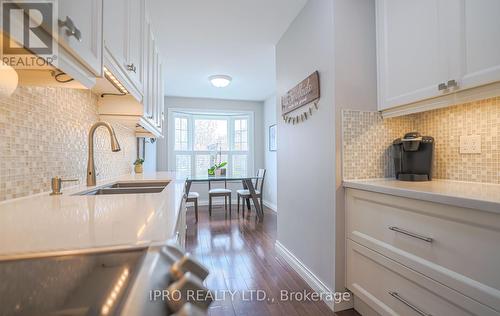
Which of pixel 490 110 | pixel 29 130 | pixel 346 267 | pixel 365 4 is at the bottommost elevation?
pixel 346 267

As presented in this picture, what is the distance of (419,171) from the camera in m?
1.52

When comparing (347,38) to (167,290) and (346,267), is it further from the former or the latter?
(167,290)

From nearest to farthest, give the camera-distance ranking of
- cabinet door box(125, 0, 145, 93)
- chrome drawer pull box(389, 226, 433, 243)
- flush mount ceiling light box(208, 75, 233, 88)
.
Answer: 1. chrome drawer pull box(389, 226, 433, 243)
2. cabinet door box(125, 0, 145, 93)
3. flush mount ceiling light box(208, 75, 233, 88)

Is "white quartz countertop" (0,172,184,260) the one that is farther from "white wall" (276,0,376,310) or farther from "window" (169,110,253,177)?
"window" (169,110,253,177)

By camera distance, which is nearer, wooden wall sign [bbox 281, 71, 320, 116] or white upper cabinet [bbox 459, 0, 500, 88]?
white upper cabinet [bbox 459, 0, 500, 88]

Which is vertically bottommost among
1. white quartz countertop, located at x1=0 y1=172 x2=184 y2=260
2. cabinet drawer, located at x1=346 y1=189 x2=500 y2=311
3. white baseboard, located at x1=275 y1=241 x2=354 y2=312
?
white baseboard, located at x1=275 y1=241 x2=354 y2=312

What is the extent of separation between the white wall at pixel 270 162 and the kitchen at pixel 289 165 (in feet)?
6.34

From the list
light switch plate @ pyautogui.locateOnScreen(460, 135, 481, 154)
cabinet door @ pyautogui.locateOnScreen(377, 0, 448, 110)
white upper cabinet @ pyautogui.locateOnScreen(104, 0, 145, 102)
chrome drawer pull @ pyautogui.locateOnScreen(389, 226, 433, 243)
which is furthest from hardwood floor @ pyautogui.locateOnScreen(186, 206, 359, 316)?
white upper cabinet @ pyautogui.locateOnScreen(104, 0, 145, 102)

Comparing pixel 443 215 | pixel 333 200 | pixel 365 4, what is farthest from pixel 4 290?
pixel 365 4

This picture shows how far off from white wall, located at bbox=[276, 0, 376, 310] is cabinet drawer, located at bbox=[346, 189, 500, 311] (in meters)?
0.29

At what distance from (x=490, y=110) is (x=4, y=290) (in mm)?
2083

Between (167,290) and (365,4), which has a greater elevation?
(365,4)

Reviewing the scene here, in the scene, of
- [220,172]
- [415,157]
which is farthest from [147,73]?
[220,172]

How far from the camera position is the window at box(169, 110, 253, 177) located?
16.8 ft
